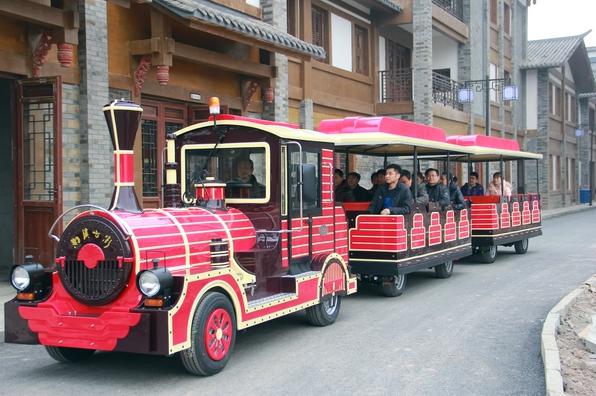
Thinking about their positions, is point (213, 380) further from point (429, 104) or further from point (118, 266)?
point (429, 104)

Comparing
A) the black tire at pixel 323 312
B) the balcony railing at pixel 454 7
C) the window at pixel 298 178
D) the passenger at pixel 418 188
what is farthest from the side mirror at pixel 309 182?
the balcony railing at pixel 454 7

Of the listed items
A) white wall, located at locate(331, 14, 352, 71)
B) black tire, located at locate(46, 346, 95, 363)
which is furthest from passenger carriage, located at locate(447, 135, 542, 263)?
black tire, located at locate(46, 346, 95, 363)

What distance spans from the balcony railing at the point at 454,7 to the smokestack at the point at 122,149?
2079 centimetres

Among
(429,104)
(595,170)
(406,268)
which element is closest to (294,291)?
(406,268)

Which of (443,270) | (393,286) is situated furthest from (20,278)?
(443,270)

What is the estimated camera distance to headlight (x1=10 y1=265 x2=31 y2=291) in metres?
6.22

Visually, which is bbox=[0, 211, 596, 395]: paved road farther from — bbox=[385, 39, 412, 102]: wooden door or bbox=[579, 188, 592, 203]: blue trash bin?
bbox=[579, 188, 592, 203]: blue trash bin

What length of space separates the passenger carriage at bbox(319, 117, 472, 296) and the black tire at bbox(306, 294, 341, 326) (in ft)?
5.83

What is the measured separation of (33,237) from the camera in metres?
11.2

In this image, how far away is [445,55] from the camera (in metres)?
28.1

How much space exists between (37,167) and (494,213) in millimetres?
8759

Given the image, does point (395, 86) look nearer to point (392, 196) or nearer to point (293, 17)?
point (293, 17)

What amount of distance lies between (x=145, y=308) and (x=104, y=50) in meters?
6.65

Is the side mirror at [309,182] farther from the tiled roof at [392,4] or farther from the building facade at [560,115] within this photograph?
the building facade at [560,115]
